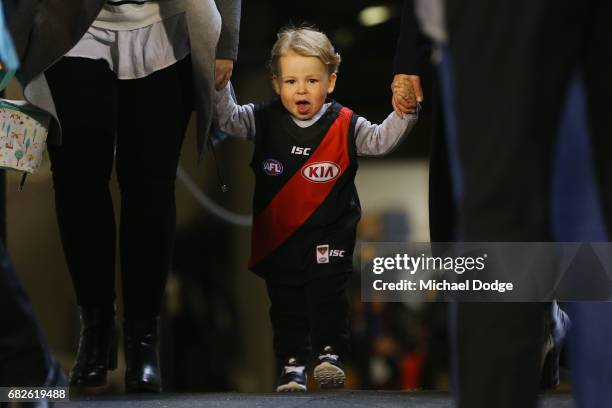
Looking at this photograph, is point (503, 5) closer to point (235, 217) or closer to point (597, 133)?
point (597, 133)

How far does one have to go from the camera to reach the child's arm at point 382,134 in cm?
285

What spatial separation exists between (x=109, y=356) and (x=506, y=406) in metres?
1.56

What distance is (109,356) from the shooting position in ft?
8.92

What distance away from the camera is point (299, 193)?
2881 millimetres

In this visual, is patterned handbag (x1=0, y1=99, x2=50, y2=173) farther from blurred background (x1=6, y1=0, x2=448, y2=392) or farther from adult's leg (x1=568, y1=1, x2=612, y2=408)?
A: blurred background (x1=6, y1=0, x2=448, y2=392)

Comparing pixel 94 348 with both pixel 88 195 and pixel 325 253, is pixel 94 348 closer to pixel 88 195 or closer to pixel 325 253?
pixel 88 195

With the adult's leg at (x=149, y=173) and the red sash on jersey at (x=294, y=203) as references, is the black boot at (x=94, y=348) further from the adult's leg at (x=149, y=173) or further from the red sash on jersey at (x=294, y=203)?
the red sash on jersey at (x=294, y=203)

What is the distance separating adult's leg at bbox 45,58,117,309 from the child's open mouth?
0.56 metres

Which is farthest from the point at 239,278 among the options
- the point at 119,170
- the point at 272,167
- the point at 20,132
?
the point at 20,132

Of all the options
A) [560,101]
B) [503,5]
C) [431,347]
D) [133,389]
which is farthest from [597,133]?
[431,347]

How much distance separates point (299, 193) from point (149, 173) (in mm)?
452

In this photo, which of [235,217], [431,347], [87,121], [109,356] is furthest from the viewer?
[431,347]

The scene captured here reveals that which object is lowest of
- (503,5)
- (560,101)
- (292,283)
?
(292,283)

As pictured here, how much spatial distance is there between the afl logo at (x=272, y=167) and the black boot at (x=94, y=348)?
53cm
